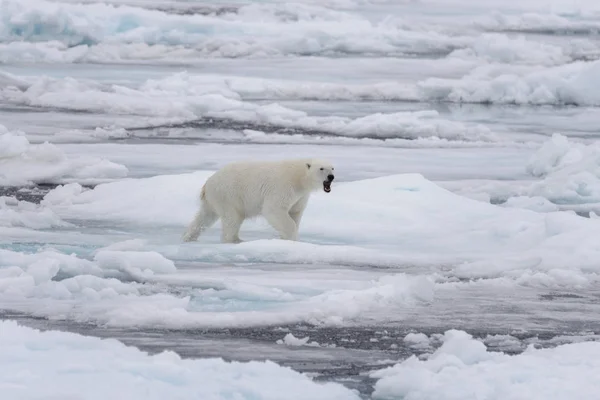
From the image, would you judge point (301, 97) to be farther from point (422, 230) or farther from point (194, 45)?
point (422, 230)

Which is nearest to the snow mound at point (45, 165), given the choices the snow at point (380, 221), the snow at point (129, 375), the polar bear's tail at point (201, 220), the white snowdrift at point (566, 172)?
the snow at point (380, 221)

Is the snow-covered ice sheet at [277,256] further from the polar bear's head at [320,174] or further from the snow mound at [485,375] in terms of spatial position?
the snow mound at [485,375]

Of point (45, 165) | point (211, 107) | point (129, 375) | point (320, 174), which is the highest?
point (320, 174)

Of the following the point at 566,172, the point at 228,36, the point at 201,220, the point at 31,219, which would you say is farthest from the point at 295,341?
the point at 228,36

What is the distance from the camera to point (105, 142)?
11.9 meters

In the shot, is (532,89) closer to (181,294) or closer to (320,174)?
(320,174)

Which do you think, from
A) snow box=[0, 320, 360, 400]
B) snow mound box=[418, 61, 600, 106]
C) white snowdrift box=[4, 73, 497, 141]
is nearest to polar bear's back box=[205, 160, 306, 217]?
snow box=[0, 320, 360, 400]

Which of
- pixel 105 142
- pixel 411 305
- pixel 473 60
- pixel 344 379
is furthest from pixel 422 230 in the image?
pixel 473 60

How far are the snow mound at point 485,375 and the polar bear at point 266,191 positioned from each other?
8.28ft

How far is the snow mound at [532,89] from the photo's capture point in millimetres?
16828

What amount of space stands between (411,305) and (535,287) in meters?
0.83

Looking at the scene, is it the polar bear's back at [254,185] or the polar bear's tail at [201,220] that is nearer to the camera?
the polar bear's back at [254,185]

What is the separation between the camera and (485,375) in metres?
3.69

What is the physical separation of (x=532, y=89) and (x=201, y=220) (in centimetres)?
1114
